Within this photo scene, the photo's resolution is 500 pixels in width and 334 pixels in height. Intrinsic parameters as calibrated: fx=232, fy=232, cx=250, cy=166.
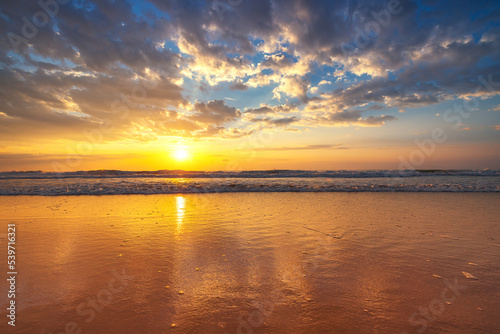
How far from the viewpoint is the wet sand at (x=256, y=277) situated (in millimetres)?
2975

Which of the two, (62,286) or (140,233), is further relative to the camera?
(140,233)

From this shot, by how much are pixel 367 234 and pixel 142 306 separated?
595cm

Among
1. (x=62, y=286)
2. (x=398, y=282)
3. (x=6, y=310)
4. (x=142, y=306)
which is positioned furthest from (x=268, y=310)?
(x=6, y=310)

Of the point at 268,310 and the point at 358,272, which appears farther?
the point at 358,272

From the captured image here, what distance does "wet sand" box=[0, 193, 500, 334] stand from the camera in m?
2.97

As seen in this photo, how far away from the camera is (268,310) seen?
3197mm

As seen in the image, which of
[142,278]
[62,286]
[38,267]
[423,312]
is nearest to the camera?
[423,312]

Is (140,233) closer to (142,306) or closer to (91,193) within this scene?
(142,306)

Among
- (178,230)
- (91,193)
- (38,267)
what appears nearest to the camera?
(38,267)

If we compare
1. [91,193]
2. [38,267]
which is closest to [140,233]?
[38,267]

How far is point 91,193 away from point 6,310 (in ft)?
51.7

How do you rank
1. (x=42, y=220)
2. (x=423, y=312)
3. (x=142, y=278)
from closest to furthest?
(x=423, y=312) < (x=142, y=278) < (x=42, y=220)

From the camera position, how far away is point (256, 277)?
4145mm

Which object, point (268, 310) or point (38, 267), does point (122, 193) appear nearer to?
point (38, 267)
